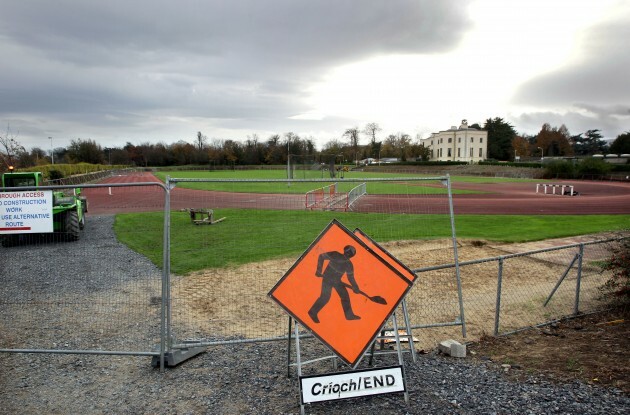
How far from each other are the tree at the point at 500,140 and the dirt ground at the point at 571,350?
133902 mm

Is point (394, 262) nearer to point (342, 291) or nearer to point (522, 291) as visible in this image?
point (342, 291)

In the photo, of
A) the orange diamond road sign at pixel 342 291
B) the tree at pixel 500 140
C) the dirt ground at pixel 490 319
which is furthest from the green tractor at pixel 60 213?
the tree at pixel 500 140

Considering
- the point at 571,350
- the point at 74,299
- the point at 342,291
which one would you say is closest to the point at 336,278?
the point at 342,291

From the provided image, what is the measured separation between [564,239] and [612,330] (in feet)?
31.5

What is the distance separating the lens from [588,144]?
162125mm

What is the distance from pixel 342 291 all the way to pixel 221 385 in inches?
71.7

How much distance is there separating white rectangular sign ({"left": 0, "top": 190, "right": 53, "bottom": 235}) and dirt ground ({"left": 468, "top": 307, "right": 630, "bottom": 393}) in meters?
6.29

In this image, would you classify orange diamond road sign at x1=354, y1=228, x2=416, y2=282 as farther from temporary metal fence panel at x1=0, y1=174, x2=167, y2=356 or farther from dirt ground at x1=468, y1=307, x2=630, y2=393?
temporary metal fence panel at x1=0, y1=174, x2=167, y2=356

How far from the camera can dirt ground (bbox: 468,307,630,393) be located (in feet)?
17.5

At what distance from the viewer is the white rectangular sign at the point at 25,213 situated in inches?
240

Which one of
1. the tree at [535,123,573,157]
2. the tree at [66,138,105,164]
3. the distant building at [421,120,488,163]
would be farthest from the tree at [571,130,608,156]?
the tree at [66,138,105,164]

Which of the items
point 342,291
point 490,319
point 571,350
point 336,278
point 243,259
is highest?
point 336,278

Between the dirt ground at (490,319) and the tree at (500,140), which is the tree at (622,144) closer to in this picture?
the tree at (500,140)

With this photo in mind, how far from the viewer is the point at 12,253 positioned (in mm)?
6523
